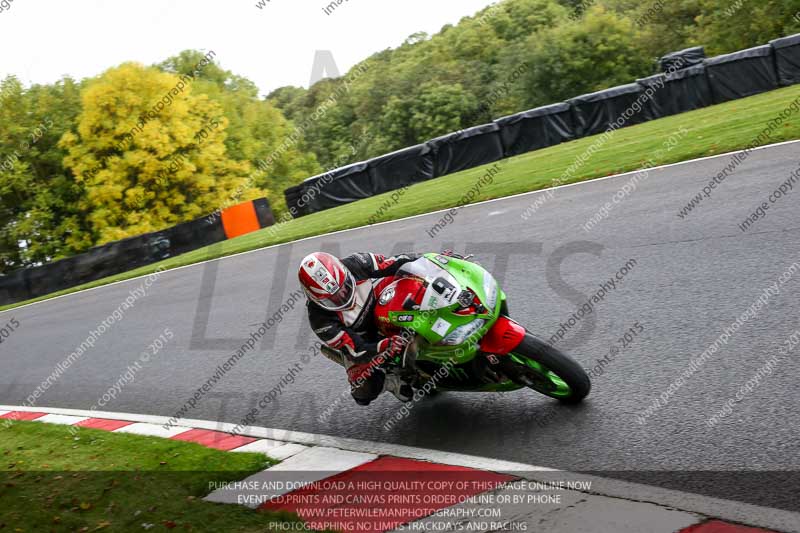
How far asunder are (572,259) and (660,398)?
423 centimetres

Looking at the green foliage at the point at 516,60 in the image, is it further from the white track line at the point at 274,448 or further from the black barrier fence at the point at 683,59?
the white track line at the point at 274,448

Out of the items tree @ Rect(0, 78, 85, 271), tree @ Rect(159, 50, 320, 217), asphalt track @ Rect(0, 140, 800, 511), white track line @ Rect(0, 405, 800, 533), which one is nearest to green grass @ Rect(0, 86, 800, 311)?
asphalt track @ Rect(0, 140, 800, 511)

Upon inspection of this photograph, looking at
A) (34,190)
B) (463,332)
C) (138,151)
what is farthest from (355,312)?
(34,190)

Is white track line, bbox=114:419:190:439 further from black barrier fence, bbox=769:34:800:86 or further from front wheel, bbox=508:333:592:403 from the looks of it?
black barrier fence, bbox=769:34:800:86

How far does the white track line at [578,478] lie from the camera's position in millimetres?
3744

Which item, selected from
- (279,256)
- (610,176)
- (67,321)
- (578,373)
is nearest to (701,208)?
(610,176)

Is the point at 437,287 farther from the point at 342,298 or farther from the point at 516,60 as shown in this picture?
the point at 516,60

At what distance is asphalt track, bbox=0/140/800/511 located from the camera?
15.6 feet

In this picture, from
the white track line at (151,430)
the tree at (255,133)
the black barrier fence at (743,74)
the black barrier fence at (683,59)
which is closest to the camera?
the white track line at (151,430)

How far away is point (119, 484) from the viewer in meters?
5.88

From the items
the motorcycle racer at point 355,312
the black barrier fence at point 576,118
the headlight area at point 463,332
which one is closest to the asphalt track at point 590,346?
the motorcycle racer at point 355,312

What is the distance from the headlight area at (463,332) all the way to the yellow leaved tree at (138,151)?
3579 cm

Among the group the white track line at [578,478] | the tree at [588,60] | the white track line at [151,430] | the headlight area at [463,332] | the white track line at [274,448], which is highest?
the tree at [588,60]

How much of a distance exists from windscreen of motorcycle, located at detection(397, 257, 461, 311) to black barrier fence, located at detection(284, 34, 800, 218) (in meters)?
18.6
